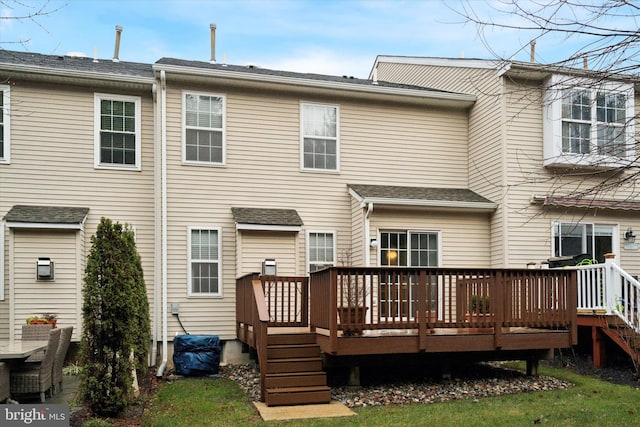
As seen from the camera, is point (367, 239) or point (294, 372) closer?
point (294, 372)

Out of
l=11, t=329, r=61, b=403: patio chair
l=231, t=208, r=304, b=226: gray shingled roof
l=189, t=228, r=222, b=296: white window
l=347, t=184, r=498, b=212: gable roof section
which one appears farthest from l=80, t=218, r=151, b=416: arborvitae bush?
l=347, t=184, r=498, b=212: gable roof section

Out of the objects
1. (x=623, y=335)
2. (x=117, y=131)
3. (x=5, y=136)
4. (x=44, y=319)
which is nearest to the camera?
(x=623, y=335)

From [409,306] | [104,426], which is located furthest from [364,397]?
[104,426]

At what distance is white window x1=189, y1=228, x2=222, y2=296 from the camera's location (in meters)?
12.2

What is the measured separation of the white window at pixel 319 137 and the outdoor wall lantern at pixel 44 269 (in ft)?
17.4

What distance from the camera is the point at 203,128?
494 inches

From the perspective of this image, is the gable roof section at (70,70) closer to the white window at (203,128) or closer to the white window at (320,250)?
the white window at (203,128)

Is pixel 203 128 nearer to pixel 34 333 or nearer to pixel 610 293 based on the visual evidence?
pixel 34 333

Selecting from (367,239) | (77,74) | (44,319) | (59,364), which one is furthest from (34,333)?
(367,239)

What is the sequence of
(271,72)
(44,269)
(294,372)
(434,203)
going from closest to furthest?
(294,372) → (44,269) → (434,203) → (271,72)

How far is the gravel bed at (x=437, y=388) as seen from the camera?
8578 mm

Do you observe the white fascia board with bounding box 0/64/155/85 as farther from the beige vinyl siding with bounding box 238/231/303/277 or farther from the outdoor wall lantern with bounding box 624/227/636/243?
the outdoor wall lantern with bounding box 624/227/636/243

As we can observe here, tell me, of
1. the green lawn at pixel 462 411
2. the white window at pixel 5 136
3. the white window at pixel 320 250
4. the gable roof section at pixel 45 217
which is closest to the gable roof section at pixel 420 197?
the white window at pixel 320 250

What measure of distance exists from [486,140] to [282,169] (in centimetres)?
447
